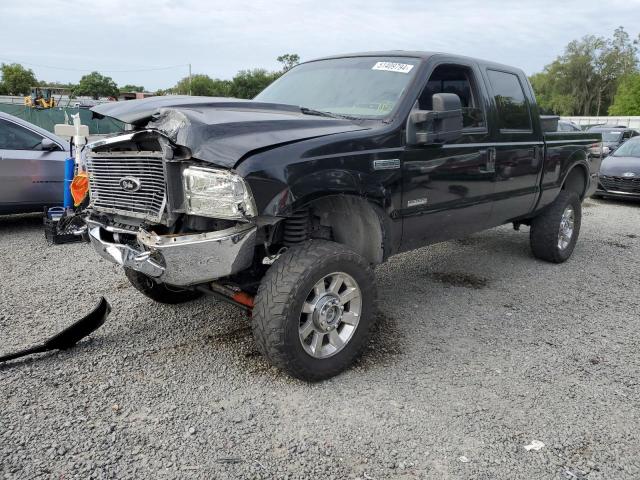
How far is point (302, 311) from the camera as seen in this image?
311 centimetres

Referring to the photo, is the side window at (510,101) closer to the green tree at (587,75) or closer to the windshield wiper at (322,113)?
the windshield wiper at (322,113)

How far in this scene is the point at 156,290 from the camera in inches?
168

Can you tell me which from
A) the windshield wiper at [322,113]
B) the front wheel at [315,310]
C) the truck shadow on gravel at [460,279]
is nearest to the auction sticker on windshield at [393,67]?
the windshield wiper at [322,113]

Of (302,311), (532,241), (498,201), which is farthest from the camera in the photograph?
(532,241)

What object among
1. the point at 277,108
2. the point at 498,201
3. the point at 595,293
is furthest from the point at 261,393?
the point at 595,293

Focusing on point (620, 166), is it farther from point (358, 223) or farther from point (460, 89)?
point (358, 223)

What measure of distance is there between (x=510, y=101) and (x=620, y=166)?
8072mm

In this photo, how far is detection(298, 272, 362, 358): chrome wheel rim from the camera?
314cm

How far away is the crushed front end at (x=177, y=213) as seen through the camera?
2.82 metres

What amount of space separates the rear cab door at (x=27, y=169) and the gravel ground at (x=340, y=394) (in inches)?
86.5

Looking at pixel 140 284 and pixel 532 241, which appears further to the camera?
pixel 532 241

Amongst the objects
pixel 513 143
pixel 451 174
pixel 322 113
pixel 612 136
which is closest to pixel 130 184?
pixel 322 113

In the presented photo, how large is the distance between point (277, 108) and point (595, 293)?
3.60 metres

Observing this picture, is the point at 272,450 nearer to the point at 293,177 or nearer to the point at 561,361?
the point at 293,177
